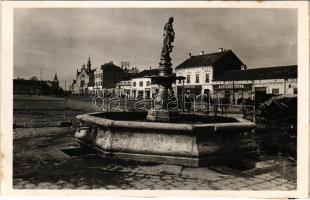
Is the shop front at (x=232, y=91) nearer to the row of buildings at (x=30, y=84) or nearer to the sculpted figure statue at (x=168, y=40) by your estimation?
the row of buildings at (x=30, y=84)

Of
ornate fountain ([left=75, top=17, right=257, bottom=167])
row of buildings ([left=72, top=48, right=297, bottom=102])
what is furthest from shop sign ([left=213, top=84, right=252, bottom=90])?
ornate fountain ([left=75, top=17, right=257, bottom=167])

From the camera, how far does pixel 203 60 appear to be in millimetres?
32750

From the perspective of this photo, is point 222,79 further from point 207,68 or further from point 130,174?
point 130,174

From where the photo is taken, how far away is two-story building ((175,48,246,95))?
30695 millimetres

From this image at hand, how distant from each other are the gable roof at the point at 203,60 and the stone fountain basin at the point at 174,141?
26052 mm

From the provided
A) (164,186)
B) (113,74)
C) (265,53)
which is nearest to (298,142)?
(164,186)

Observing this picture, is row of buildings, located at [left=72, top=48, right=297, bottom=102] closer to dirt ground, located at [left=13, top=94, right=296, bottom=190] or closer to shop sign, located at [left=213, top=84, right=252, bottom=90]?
shop sign, located at [left=213, top=84, right=252, bottom=90]

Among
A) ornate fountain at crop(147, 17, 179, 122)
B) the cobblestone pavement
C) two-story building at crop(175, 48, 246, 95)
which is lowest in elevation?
the cobblestone pavement

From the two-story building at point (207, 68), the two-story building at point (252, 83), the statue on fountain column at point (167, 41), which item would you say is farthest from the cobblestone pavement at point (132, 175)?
the two-story building at point (207, 68)

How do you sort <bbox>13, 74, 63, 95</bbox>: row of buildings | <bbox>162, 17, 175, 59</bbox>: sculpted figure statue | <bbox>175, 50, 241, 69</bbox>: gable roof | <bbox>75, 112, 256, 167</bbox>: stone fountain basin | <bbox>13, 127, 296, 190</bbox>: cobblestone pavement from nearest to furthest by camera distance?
<bbox>13, 127, 296, 190</bbox>: cobblestone pavement, <bbox>75, 112, 256, 167</bbox>: stone fountain basin, <bbox>162, 17, 175, 59</bbox>: sculpted figure statue, <bbox>13, 74, 63, 95</bbox>: row of buildings, <bbox>175, 50, 241, 69</bbox>: gable roof

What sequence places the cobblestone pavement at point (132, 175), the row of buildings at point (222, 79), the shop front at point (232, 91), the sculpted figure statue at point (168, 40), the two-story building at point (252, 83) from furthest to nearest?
the shop front at point (232, 91) → the row of buildings at point (222, 79) → the two-story building at point (252, 83) → the sculpted figure statue at point (168, 40) → the cobblestone pavement at point (132, 175)

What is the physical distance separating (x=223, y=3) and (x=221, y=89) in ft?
77.2

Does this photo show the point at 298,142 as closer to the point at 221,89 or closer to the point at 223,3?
the point at 223,3

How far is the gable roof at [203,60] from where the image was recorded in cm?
3127
